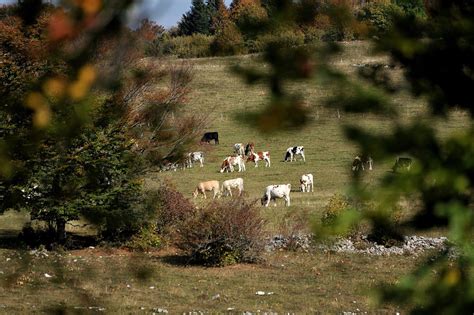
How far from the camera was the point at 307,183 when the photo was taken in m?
26.7

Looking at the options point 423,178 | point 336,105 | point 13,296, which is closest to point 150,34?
point 336,105

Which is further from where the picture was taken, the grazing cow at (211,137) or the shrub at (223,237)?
the grazing cow at (211,137)

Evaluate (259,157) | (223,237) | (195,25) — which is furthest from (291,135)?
(259,157)

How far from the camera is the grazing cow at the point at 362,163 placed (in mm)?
1142

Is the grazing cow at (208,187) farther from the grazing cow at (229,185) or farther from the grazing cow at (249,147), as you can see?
the grazing cow at (249,147)

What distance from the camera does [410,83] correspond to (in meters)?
1.22

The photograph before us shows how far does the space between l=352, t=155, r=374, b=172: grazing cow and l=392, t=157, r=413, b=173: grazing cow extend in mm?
36

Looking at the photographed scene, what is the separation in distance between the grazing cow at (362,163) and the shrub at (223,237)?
16.0 m

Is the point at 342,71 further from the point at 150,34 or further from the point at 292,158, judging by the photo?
the point at 292,158

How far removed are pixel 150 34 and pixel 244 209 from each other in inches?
636

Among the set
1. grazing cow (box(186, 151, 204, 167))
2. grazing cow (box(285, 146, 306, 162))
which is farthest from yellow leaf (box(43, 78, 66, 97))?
grazing cow (box(186, 151, 204, 167))

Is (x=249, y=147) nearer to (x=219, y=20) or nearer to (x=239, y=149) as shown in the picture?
(x=239, y=149)

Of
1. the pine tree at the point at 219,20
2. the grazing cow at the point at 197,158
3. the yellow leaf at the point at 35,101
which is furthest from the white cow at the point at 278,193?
the yellow leaf at the point at 35,101

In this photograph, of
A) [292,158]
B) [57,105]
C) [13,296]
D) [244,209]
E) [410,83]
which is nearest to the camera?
[410,83]
